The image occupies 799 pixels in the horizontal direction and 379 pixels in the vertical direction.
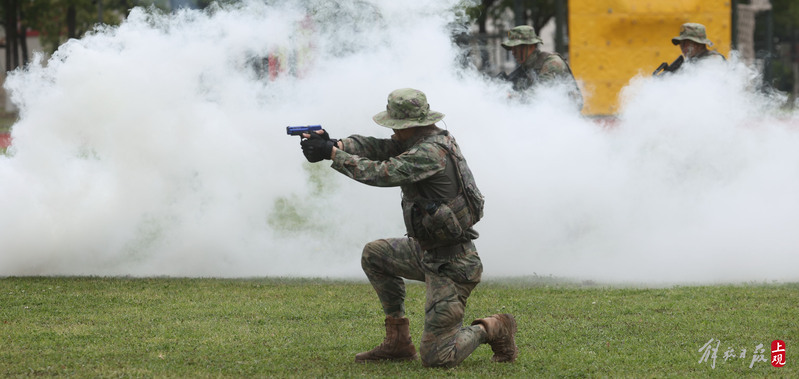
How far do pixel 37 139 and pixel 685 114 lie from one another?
595cm

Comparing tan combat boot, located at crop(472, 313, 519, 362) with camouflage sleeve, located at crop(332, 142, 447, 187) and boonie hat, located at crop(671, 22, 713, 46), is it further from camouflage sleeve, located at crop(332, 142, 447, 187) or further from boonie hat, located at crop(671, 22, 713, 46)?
boonie hat, located at crop(671, 22, 713, 46)

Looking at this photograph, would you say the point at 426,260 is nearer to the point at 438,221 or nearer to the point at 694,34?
the point at 438,221

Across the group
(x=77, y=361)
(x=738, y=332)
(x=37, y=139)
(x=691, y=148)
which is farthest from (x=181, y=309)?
(x=691, y=148)

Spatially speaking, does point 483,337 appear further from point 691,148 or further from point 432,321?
point 691,148

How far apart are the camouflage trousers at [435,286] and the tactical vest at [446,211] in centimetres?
12

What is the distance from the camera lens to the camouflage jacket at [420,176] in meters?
5.58

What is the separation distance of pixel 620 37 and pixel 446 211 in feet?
45.5

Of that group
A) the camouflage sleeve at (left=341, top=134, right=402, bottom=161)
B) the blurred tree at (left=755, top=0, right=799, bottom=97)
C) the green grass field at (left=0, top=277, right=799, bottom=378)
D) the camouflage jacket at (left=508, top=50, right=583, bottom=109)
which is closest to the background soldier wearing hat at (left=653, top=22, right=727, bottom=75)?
the camouflage jacket at (left=508, top=50, right=583, bottom=109)

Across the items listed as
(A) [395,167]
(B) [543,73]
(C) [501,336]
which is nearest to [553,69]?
(B) [543,73]

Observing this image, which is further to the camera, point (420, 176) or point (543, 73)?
point (543, 73)

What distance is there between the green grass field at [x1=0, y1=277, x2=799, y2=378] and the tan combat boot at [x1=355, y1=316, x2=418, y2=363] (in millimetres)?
95

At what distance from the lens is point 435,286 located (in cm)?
583

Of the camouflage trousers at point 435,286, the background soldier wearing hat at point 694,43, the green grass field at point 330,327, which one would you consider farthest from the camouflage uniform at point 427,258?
the background soldier wearing hat at point 694,43

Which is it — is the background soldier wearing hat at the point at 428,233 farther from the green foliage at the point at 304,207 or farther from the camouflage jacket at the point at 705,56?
the camouflage jacket at the point at 705,56
